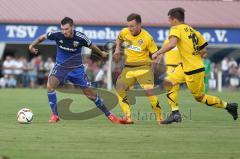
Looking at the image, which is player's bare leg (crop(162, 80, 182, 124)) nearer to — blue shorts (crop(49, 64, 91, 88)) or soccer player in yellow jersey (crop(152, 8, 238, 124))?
soccer player in yellow jersey (crop(152, 8, 238, 124))

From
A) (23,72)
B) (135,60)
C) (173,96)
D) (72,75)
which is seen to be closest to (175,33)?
(135,60)

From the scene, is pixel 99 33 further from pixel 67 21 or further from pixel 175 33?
pixel 175 33

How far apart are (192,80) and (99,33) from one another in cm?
2872

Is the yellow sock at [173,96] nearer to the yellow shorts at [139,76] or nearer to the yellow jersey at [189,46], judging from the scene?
the yellow shorts at [139,76]

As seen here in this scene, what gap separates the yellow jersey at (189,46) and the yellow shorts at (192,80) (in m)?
0.16

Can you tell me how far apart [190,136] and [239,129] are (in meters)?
1.82

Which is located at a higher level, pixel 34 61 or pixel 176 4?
pixel 176 4

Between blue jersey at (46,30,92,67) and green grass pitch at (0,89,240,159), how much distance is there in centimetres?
130

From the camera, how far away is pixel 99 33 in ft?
144

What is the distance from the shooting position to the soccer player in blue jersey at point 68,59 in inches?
617

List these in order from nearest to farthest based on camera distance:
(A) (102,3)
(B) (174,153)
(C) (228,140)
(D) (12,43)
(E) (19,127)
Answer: (B) (174,153) → (C) (228,140) → (E) (19,127) → (D) (12,43) → (A) (102,3)

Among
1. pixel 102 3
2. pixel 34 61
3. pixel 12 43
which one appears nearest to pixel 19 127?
pixel 34 61

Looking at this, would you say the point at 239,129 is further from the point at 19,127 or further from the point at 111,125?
the point at 19,127

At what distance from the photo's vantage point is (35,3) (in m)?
45.0
